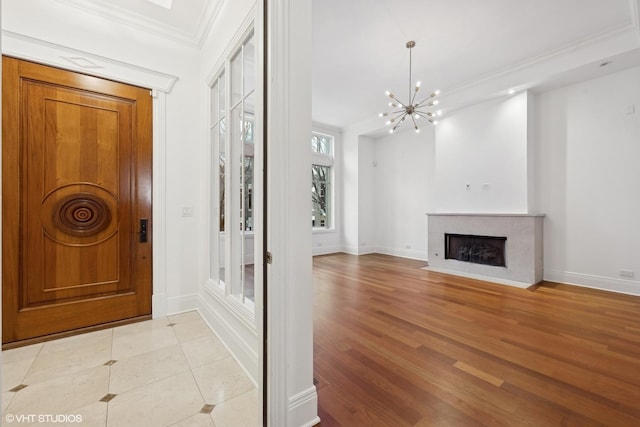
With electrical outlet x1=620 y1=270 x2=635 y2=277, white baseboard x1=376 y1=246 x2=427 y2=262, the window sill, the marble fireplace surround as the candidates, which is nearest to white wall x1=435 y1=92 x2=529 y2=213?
the marble fireplace surround

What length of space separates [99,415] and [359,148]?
6.72 metres

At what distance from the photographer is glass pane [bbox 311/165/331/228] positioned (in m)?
7.67

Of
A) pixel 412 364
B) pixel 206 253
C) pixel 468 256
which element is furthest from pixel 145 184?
pixel 468 256

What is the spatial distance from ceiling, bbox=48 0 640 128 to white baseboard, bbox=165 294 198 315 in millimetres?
2999

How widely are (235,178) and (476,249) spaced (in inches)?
176

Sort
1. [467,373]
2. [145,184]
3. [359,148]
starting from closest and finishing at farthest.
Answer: [467,373]
[145,184]
[359,148]

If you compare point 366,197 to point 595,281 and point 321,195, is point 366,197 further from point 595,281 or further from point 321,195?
point 595,281

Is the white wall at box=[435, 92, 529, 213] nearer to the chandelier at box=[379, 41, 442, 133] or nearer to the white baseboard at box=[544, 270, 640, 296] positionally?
the chandelier at box=[379, 41, 442, 133]

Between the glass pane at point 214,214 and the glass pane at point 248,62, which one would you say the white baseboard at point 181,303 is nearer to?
the glass pane at point 214,214

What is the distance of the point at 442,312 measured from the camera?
3439 millimetres

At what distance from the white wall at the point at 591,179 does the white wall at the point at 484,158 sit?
38cm

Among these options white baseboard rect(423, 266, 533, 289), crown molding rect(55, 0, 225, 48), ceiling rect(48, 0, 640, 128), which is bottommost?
white baseboard rect(423, 266, 533, 289)

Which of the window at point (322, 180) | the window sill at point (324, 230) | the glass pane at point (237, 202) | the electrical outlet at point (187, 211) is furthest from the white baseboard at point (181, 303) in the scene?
the window at point (322, 180)

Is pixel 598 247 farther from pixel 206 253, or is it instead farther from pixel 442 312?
pixel 206 253
